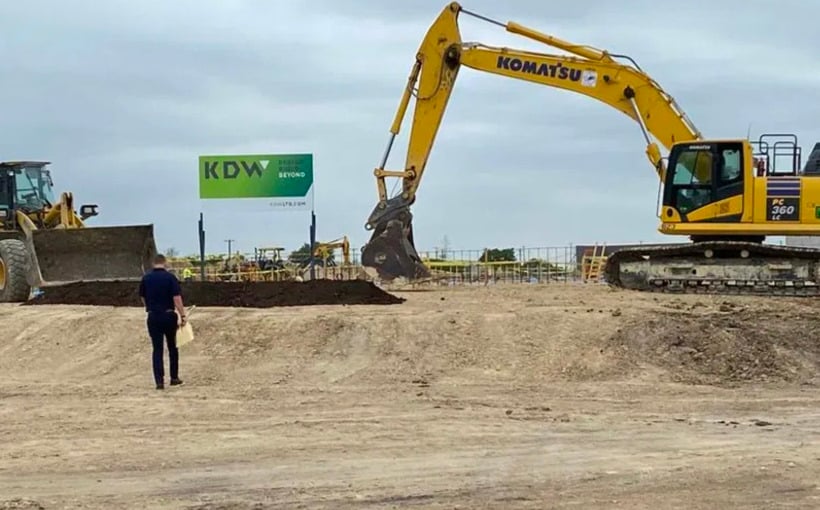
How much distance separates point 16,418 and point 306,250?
3244cm

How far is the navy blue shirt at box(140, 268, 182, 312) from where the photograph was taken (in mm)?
13828


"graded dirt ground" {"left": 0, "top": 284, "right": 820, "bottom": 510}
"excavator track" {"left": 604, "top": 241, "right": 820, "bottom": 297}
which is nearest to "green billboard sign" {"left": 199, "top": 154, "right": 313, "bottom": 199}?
"graded dirt ground" {"left": 0, "top": 284, "right": 820, "bottom": 510}

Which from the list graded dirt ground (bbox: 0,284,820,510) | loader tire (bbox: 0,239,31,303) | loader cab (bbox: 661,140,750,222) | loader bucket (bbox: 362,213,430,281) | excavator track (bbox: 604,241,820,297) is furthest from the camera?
loader bucket (bbox: 362,213,430,281)

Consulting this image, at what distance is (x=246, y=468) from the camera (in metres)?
8.81

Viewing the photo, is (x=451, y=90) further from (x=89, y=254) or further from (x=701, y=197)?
(x=89, y=254)

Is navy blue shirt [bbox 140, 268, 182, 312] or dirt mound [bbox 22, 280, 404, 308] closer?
navy blue shirt [bbox 140, 268, 182, 312]

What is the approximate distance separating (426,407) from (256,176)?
18.6 m

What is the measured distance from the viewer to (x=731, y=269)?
2203cm

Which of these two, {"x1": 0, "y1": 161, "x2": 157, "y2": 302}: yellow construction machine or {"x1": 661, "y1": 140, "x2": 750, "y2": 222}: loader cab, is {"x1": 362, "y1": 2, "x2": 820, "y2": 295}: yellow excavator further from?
{"x1": 0, "y1": 161, "x2": 157, "y2": 302}: yellow construction machine

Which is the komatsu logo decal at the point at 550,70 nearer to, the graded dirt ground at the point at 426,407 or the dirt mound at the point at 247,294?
the graded dirt ground at the point at 426,407

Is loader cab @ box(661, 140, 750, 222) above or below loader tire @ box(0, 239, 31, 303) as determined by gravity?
above

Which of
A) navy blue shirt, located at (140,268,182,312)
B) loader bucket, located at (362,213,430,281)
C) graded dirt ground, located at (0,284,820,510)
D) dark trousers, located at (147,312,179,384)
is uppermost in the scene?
loader bucket, located at (362,213,430,281)

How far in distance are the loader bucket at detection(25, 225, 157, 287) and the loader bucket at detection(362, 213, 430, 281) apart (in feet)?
16.4

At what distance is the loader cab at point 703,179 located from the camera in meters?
22.0
